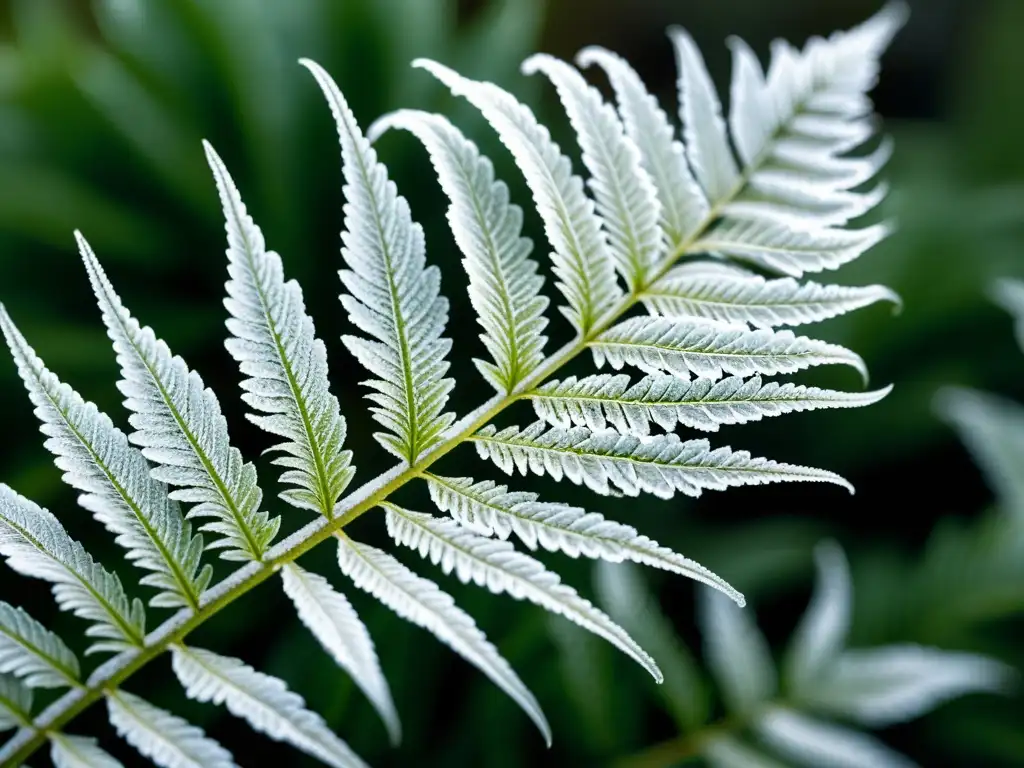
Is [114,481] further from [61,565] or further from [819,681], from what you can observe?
[819,681]

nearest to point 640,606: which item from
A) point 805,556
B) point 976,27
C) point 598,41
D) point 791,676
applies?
point 791,676

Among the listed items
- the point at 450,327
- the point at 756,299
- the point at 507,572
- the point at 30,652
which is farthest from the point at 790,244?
the point at 450,327

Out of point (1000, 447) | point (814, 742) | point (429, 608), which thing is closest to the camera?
point (429, 608)

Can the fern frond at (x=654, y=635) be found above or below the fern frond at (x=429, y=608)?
below

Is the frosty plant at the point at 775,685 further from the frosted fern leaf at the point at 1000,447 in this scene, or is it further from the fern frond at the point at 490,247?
the fern frond at the point at 490,247

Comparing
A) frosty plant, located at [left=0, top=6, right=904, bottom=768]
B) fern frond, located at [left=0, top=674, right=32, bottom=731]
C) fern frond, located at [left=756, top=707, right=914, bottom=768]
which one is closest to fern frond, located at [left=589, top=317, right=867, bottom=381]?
frosty plant, located at [left=0, top=6, right=904, bottom=768]

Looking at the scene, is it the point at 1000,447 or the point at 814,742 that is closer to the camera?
the point at 814,742

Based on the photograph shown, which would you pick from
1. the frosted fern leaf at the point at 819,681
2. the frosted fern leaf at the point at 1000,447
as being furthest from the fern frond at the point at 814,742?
the frosted fern leaf at the point at 1000,447

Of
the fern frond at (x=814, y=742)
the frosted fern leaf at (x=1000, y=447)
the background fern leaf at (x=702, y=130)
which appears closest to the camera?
the background fern leaf at (x=702, y=130)
